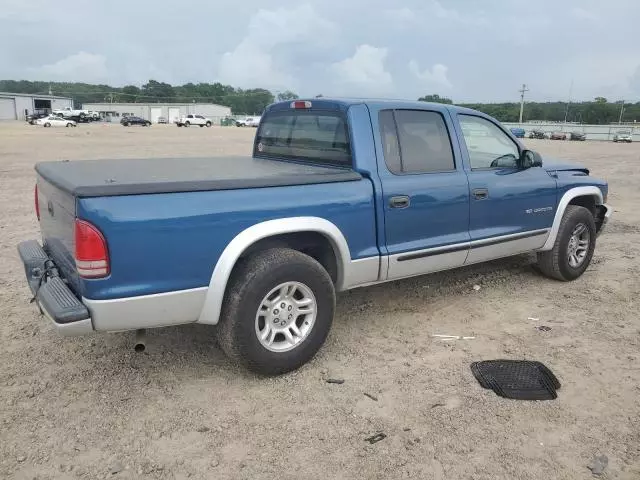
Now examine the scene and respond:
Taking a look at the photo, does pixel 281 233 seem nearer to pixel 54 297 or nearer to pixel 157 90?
pixel 54 297

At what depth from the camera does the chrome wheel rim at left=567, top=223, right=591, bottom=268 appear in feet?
18.5

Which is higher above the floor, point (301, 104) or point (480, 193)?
point (301, 104)

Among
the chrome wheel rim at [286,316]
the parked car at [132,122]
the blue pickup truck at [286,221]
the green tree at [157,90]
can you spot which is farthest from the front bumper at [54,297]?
the green tree at [157,90]

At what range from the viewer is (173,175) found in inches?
136

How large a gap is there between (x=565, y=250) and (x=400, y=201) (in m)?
2.50

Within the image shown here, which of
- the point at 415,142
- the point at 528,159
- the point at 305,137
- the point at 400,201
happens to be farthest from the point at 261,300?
the point at 528,159

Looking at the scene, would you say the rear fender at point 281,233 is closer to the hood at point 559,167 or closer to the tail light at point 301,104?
the tail light at point 301,104

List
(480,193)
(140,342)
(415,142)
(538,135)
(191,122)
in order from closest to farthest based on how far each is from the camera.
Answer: (140,342) → (415,142) → (480,193) → (538,135) → (191,122)

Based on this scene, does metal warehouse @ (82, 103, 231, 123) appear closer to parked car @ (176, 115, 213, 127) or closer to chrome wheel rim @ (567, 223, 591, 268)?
parked car @ (176, 115, 213, 127)

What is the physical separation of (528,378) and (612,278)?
283 centimetres

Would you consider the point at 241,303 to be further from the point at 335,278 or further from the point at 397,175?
the point at 397,175

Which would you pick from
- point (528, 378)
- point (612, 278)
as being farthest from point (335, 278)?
point (612, 278)

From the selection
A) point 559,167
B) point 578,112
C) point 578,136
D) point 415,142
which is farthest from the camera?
point 578,112

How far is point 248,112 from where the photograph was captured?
137 m
